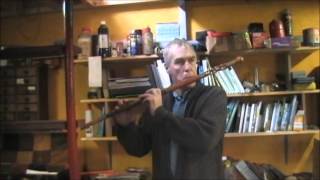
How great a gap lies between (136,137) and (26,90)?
1.63 m

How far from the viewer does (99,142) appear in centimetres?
318

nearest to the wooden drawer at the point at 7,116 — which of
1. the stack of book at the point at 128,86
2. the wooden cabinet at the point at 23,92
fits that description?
the wooden cabinet at the point at 23,92

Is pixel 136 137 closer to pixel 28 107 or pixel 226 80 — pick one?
pixel 226 80

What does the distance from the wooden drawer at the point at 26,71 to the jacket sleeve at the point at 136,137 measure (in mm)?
1548

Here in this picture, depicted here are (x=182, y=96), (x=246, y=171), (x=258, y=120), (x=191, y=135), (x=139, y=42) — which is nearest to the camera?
(x=191, y=135)

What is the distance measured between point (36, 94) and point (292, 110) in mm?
1857

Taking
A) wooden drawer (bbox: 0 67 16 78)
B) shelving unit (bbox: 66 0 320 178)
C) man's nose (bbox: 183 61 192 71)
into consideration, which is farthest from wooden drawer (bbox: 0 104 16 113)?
man's nose (bbox: 183 61 192 71)

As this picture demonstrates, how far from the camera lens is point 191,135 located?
1.52 meters

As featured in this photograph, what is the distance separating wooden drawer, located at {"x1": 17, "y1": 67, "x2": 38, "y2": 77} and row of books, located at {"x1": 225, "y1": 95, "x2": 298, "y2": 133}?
149cm

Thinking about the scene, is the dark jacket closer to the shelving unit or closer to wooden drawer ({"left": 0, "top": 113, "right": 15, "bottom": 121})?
the shelving unit

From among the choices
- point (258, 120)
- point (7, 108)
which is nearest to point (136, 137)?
point (258, 120)

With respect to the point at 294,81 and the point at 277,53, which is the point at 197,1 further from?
the point at 294,81

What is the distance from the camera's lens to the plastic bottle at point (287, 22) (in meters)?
2.82

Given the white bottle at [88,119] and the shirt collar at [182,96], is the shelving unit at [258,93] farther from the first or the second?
the shirt collar at [182,96]
